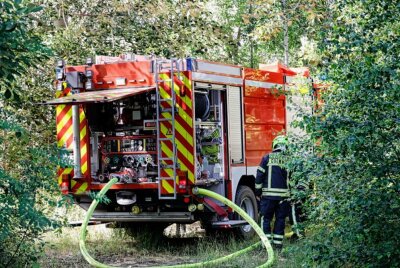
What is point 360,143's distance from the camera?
6.60 metres

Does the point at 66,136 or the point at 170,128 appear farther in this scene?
the point at 66,136

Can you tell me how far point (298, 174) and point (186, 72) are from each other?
136 inches

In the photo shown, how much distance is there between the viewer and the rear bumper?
10484mm

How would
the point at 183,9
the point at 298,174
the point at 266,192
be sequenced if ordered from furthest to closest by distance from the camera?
the point at 183,9
the point at 266,192
the point at 298,174

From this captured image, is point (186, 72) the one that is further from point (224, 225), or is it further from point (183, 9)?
point (183, 9)

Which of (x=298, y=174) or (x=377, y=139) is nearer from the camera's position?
(x=377, y=139)

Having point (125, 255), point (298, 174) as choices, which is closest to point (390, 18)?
point (298, 174)

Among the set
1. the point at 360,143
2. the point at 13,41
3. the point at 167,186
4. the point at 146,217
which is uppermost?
the point at 13,41

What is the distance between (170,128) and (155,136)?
0.30m

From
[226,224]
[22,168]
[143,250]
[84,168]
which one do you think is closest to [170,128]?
[84,168]

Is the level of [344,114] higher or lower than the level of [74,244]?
higher

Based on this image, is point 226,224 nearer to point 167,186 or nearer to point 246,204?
point 167,186

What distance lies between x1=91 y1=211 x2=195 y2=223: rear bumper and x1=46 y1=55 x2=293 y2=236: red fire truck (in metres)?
0.01

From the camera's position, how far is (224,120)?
37.4 feet
